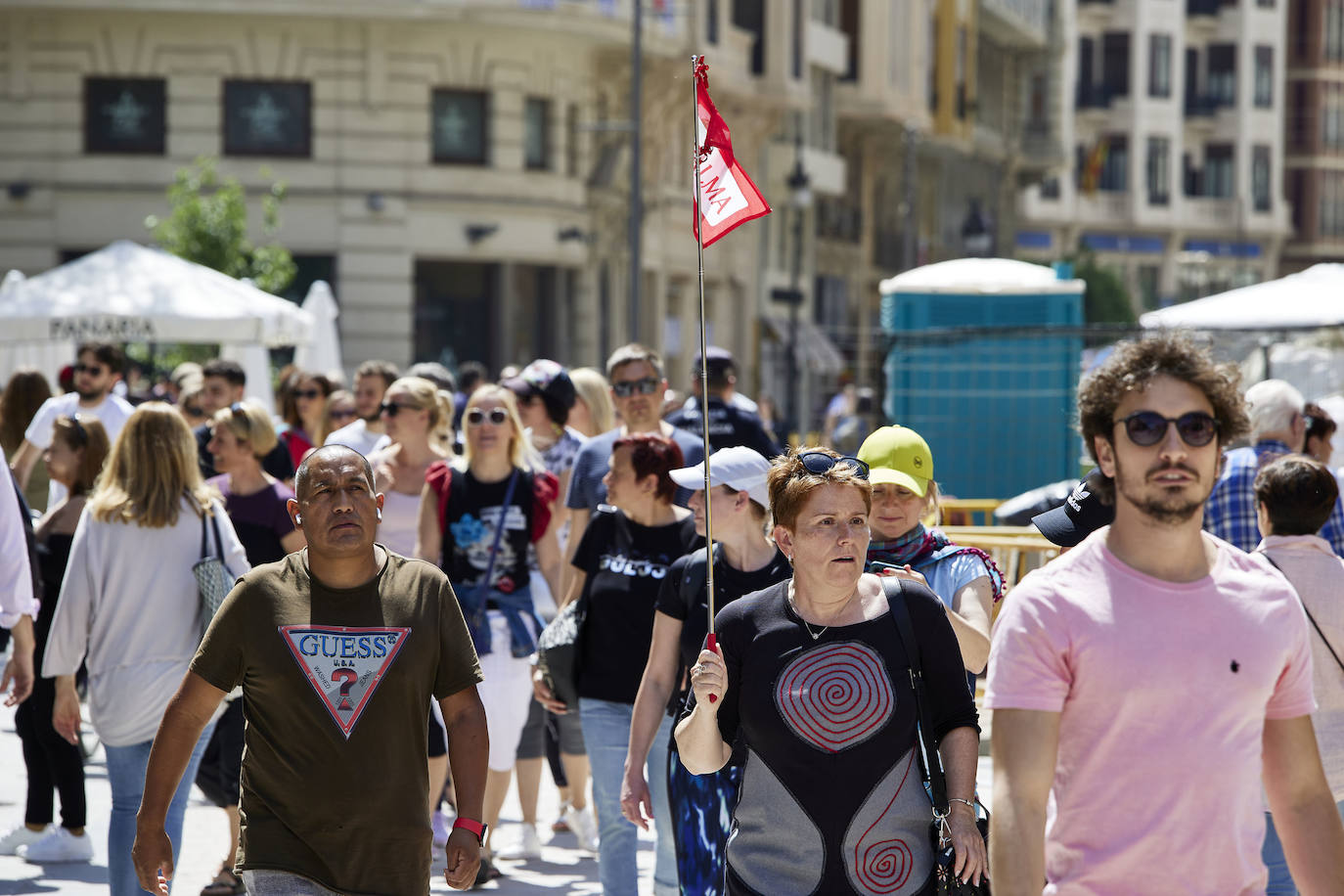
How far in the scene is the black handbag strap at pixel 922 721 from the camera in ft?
14.1

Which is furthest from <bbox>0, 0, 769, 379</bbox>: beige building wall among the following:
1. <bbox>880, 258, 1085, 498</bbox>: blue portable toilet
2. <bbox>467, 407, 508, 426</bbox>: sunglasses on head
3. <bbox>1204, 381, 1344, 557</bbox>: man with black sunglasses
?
<bbox>1204, 381, 1344, 557</bbox>: man with black sunglasses

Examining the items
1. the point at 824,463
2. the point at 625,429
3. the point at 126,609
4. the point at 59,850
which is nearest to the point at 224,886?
the point at 59,850

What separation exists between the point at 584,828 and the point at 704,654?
181 inches

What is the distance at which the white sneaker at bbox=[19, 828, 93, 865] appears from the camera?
815 centimetres

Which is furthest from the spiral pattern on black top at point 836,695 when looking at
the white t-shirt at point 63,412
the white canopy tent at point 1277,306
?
the white canopy tent at point 1277,306

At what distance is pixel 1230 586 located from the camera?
133 inches

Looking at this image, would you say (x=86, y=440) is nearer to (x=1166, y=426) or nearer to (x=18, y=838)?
(x=18, y=838)

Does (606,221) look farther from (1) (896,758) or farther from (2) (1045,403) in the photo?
(1) (896,758)

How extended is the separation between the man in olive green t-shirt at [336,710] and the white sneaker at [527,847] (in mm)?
3623

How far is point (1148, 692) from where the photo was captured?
3.32 m

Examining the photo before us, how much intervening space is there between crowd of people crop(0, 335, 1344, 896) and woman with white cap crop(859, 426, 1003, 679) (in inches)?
0.4

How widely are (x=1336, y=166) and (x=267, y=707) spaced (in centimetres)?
→ 8725

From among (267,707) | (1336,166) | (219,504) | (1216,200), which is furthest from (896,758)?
(1336,166)

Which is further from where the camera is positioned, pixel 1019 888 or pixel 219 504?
pixel 219 504
